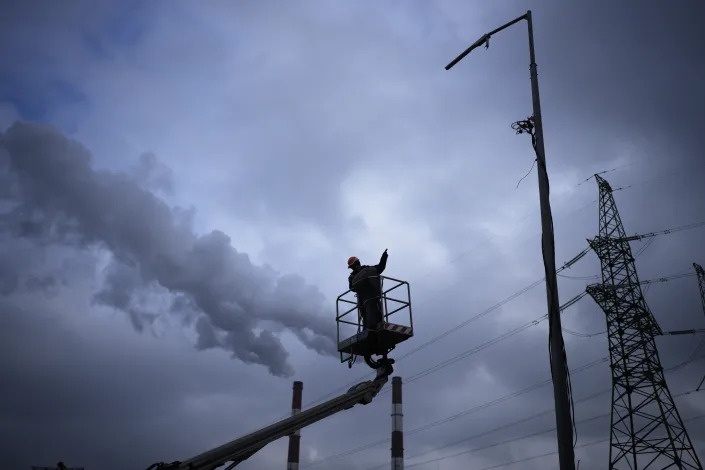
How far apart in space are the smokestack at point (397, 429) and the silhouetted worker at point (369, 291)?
20751 millimetres

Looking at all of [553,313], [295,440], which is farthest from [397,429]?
[553,313]

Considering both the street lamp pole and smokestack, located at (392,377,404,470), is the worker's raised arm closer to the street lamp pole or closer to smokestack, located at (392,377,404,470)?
the street lamp pole

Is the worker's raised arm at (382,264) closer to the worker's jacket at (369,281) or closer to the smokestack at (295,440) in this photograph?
the worker's jacket at (369,281)

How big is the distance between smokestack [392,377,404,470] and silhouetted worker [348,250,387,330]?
20.8 meters

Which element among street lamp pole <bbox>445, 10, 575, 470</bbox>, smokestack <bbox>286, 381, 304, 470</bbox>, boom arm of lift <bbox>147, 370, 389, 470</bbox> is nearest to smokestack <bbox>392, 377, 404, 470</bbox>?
smokestack <bbox>286, 381, 304, 470</bbox>

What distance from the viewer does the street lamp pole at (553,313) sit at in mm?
7660

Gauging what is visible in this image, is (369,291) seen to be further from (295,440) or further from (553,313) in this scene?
(295,440)

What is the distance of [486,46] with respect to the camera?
11906mm

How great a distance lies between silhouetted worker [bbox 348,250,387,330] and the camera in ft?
48.3

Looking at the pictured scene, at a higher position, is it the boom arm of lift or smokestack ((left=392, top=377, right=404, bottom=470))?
smokestack ((left=392, top=377, right=404, bottom=470))

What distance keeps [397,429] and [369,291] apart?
70.3 ft

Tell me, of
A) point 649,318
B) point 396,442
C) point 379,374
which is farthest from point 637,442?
point 379,374

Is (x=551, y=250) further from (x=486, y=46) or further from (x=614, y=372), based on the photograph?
(x=614, y=372)

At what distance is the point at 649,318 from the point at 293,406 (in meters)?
20.3
